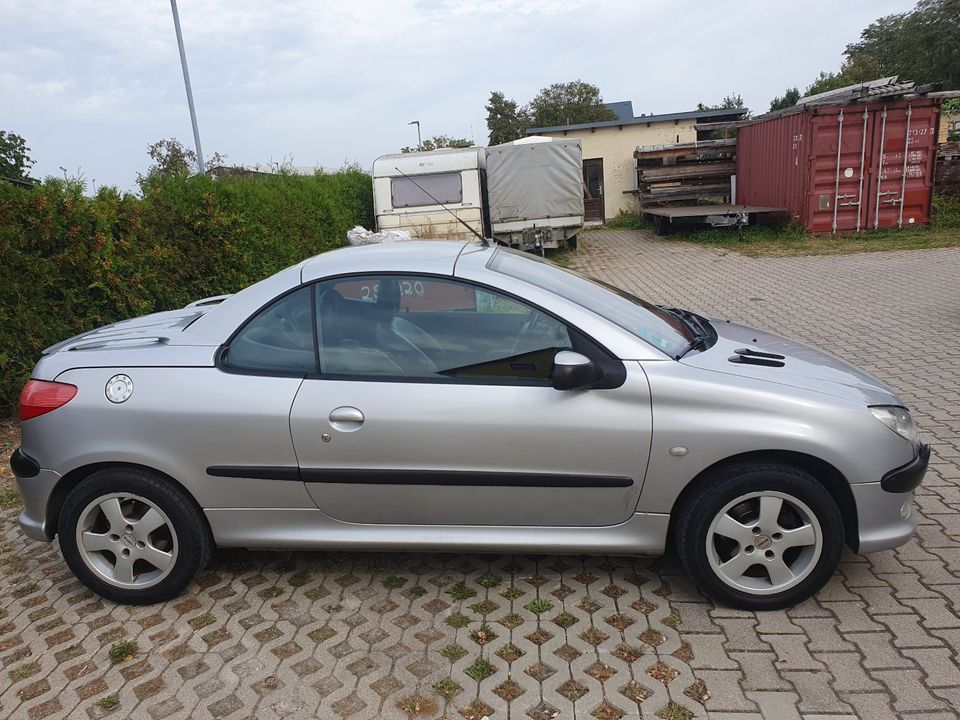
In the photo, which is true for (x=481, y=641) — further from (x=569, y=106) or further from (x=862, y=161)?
(x=569, y=106)

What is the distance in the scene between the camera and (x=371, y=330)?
10.6 feet

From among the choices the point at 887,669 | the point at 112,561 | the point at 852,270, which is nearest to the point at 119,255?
the point at 112,561

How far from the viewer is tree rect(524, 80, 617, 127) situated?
5062cm

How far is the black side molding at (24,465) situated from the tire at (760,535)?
287cm

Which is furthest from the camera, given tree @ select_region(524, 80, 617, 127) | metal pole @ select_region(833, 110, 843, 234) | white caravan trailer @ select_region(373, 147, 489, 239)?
tree @ select_region(524, 80, 617, 127)

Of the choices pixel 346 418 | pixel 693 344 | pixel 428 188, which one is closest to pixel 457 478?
pixel 346 418

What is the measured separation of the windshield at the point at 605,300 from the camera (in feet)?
10.8

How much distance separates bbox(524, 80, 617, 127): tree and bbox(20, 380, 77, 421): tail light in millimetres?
49511

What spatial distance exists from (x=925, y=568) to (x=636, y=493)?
4.88 feet

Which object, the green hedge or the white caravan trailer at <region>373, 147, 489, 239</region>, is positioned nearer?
the green hedge

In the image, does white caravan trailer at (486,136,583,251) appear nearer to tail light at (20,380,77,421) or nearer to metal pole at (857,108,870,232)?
metal pole at (857,108,870,232)

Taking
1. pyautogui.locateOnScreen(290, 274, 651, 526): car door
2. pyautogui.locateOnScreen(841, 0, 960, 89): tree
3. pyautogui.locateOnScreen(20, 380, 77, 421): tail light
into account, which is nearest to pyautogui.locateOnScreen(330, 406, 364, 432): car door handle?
pyautogui.locateOnScreen(290, 274, 651, 526): car door

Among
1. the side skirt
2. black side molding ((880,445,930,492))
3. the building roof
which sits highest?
the building roof

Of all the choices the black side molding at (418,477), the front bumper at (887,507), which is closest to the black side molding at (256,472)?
the black side molding at (418,477)
